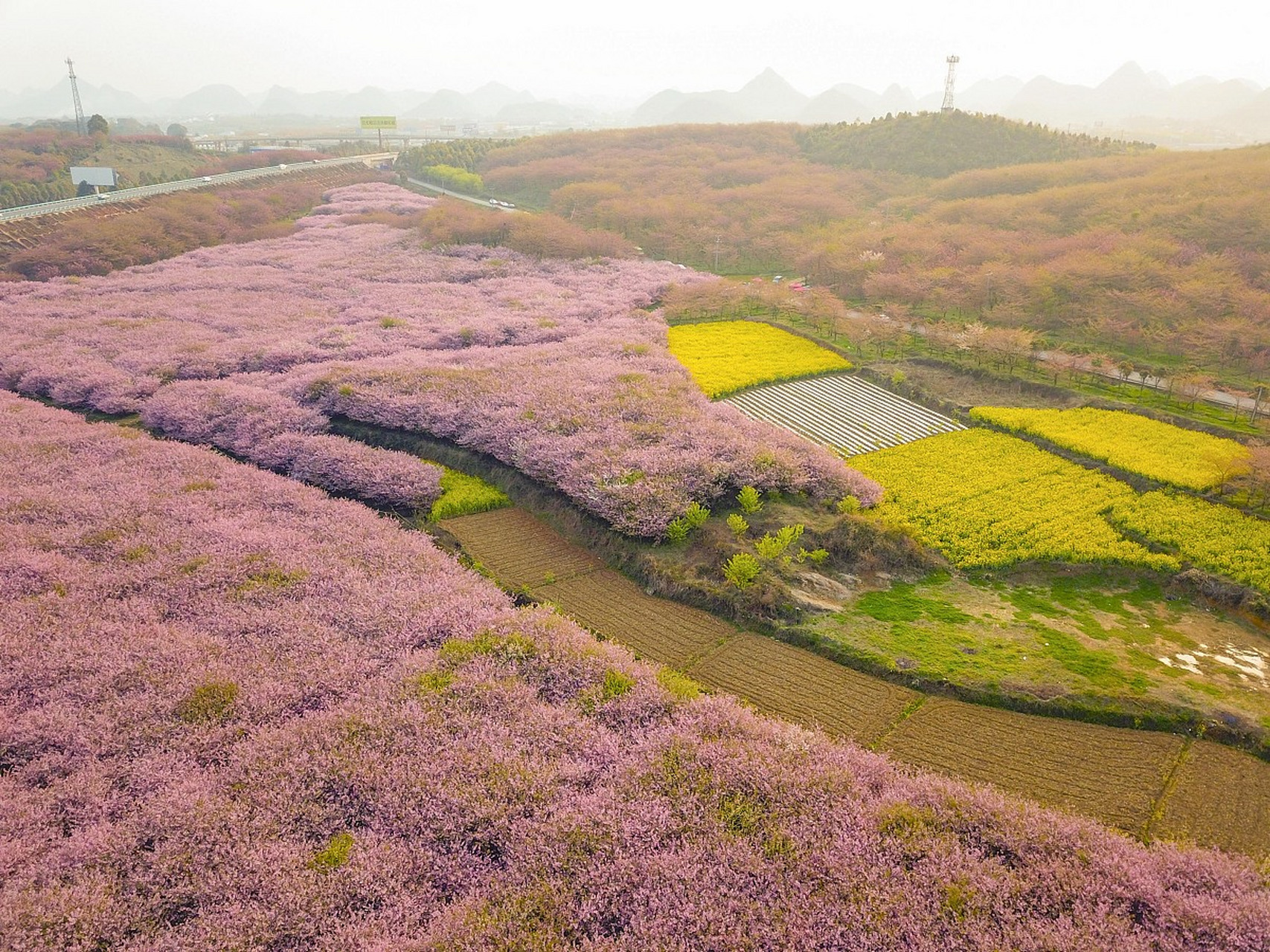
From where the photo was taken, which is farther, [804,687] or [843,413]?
[843,413]

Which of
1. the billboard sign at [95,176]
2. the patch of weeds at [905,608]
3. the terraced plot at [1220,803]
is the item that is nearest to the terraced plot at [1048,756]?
the terraced plot at [1220,803]

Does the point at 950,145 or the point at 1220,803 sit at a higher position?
the point at 950,145

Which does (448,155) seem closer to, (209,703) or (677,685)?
(209,703)

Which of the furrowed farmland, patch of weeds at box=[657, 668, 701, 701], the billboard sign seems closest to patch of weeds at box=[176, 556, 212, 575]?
the furrowed farmland

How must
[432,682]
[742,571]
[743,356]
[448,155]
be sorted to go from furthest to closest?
[448,155], [743,356], [742,571], [432,682]

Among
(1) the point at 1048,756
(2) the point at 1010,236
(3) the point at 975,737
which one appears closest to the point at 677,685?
(3) the point at 975,737

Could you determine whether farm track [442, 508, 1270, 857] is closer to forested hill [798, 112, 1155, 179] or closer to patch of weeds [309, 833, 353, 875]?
patch of weeds [309, 833, 353, 875]

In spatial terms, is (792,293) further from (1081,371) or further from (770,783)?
(770,783)
